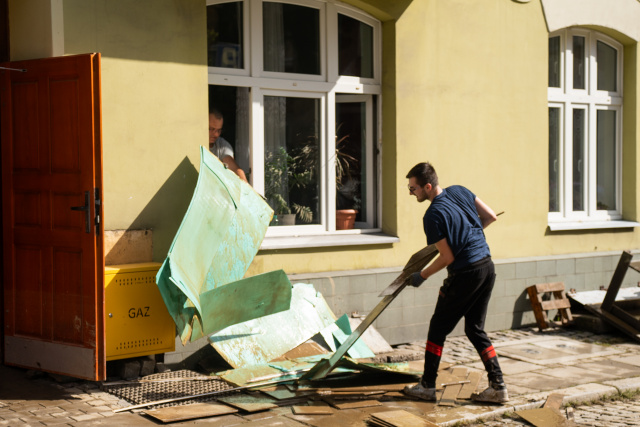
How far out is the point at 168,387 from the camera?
6.95m

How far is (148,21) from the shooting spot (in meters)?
7.56

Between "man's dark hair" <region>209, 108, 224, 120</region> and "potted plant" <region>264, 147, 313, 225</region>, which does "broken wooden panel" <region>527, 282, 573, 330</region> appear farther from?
"man's dark hair" <region>209, 108, 224, 120</region>

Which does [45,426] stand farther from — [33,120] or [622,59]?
[622,59]

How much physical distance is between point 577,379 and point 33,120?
5.15m

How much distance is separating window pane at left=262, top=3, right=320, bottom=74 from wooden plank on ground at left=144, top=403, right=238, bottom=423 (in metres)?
3.69

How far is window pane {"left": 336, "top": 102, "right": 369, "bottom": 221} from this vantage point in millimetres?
9359

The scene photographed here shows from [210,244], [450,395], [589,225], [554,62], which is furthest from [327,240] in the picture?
[554,62]

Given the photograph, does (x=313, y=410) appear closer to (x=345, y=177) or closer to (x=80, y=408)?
(x=80, y=408)

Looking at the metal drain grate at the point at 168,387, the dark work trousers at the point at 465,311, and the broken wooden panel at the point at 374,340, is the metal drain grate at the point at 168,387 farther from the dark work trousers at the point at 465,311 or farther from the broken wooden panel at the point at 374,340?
the broken wooden panel at the point at 374,340

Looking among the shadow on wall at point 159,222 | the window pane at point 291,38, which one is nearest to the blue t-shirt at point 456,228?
the shadow on wall at point 159,222

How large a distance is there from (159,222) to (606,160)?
6.81m

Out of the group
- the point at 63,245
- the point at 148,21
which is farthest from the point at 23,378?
the point at 148,21

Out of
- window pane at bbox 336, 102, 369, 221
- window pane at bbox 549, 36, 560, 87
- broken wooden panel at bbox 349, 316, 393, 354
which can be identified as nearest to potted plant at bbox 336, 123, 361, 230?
window pane at bbox 336, 102, 369, 221

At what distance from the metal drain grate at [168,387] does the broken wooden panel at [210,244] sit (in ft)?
1.36
